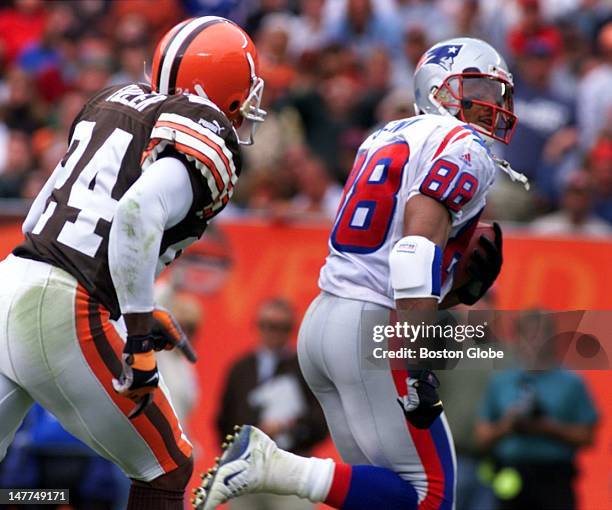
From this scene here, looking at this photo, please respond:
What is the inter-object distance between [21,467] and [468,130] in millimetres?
3562

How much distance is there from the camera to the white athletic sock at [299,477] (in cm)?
454

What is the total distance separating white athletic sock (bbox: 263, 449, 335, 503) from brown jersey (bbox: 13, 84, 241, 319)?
2.57 ft

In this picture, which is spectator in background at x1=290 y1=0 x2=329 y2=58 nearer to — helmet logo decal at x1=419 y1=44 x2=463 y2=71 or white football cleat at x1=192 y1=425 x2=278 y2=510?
helmet logo decal at x1=419 y1=44 x2=463 y2=71

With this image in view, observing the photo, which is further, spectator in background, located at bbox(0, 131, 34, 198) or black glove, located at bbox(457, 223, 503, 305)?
spectator in background, located at bbox(0, 131, 34, 198)

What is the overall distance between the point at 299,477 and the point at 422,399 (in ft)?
1.82

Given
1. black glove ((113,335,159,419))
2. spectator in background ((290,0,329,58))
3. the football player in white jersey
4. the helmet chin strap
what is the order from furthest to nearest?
spectator in background ((290,0,329,58))
the helmet chin strap
the football player in white jersey
black glove ((113,335,159,419))

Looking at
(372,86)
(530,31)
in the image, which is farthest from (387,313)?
(530,31)

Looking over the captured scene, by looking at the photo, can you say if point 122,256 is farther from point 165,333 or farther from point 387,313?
point 387,313

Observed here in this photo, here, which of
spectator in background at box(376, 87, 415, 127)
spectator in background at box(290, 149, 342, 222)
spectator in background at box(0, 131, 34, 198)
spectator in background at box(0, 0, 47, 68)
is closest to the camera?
spectator in background at box(376, 87, 415, 127)

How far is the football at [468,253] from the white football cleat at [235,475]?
97cm

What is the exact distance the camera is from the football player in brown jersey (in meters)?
4.11

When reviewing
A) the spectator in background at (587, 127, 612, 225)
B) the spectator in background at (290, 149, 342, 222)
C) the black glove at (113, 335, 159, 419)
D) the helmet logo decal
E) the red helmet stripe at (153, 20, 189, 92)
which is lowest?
the black glove at (113, 335, 159, 419)

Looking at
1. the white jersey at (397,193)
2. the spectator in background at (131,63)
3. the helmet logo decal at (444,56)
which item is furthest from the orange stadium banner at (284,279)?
the white jersey at (397,193)

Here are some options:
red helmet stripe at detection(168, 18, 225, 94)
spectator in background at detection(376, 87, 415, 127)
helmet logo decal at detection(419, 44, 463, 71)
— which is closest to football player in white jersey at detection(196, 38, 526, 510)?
helmet logo decal at detection(419, 44, 463, 71)
